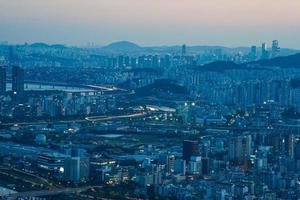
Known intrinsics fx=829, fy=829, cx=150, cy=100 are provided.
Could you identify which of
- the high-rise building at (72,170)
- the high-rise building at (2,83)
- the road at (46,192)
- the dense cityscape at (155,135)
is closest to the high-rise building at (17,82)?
the dense cityscape at (155,135)

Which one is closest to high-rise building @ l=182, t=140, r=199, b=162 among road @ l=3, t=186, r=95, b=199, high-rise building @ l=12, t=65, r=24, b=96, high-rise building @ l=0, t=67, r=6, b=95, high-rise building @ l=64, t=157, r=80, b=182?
high-rise building @ l=64, t=157, r=80, b=182

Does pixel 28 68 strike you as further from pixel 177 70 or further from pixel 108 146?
pixel 108 146

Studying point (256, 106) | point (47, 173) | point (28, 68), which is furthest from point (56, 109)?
point (28, 68)

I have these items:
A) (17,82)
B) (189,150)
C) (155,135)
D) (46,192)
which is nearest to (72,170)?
(46,192)

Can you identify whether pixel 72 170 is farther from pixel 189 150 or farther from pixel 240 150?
pixel 240 150

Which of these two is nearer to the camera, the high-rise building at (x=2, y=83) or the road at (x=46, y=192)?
the road at (x=46, y=192)

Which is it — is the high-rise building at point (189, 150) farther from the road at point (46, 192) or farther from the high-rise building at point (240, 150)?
the road at point (46, 192)

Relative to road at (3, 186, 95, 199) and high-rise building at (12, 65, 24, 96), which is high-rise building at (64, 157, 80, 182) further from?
high-rise building at (12, 65, 24, 96)
